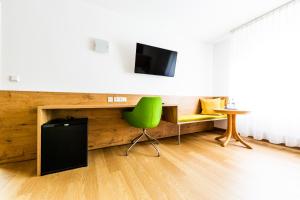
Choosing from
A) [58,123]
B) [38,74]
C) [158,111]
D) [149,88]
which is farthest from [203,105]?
[38,74]

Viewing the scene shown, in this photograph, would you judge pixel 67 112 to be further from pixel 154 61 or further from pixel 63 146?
pixel 154 61

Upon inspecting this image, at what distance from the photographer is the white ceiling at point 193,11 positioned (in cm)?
221

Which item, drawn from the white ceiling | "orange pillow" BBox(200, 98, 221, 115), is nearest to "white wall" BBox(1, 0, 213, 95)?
the white ceiling

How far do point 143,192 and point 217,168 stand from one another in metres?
0.96

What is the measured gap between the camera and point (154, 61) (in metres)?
2.66

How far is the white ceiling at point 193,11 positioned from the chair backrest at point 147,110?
63.3 inches

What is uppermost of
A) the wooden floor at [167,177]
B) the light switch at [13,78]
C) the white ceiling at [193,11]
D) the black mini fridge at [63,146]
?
the white ceiling at [193,11]

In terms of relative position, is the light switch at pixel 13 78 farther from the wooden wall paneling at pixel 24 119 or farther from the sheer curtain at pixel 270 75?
the sheer curtain at pixel 270 75

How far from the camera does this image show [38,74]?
6.25 feet

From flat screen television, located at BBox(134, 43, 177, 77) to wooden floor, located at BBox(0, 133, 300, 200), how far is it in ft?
4.93

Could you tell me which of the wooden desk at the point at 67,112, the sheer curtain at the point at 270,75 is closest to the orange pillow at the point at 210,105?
the sheer curtain at the point at 270,75

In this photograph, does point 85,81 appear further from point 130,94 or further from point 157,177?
point 157,177

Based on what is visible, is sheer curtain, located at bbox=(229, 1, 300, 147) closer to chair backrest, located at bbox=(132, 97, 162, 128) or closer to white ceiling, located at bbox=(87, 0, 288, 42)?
white ceiling, located at bbox=(87, 0, 288, 42)

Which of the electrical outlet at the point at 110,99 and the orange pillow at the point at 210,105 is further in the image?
the orange pillow at the point at 210,105
